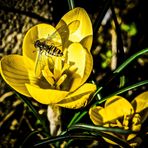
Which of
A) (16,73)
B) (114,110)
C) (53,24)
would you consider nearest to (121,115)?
(114,110)

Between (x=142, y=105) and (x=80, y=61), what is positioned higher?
(x=80, y=61)

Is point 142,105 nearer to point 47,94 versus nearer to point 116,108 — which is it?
point 116,108

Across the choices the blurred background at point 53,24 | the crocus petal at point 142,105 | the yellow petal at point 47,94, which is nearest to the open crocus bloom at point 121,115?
the crocus petal at point 142,105

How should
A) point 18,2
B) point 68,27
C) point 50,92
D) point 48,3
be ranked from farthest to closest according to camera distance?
point 48,3
point 18,2
point 68,27
point 50,92

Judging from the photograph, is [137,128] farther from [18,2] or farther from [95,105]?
[18,2]

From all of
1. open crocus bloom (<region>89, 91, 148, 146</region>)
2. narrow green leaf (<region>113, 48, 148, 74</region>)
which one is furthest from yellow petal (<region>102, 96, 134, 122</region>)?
narrow green leaf (<region>113, 48, 148, 74</region>)

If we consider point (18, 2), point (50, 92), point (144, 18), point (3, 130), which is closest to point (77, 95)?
point (50, 92)

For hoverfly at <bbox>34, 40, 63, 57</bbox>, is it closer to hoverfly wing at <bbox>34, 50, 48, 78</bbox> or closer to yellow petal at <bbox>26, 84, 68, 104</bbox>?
hoverfly wing at <bbox>34, 50, 48, 78</bbox>
